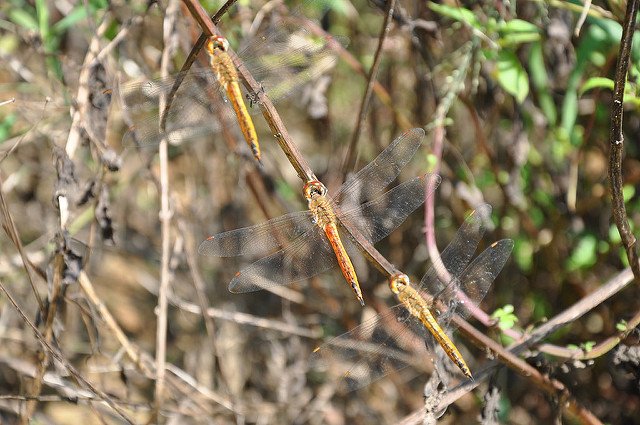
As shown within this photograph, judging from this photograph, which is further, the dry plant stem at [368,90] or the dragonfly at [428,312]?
the dragonfly at [428,312]

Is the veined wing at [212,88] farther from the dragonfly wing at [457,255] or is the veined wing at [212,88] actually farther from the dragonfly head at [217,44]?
the dragonfly wing at [457,255]

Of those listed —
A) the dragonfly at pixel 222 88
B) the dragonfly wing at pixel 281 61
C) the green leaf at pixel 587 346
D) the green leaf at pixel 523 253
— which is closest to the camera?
the green leaf at pixel 587 346

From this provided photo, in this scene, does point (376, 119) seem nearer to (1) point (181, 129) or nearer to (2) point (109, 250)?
(1) point (181, 129)

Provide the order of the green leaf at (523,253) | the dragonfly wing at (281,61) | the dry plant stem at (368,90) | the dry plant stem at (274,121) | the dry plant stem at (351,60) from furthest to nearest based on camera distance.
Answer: the green leaf at (523,253)
the dry plant stem at (351,60)
the dragonfly wing at (281,61)
the dry plant stem at (368,90)
the dry plant stem at (274,121)

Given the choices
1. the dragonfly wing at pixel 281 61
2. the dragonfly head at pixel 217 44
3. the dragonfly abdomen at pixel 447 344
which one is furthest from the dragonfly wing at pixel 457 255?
the dragonfly head at pixel 217 44

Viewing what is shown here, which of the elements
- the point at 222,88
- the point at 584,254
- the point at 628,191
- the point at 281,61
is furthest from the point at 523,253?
the point at 222,88

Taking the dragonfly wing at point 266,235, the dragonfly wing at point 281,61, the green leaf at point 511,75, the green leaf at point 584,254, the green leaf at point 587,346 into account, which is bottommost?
the green leaf at point 584,254

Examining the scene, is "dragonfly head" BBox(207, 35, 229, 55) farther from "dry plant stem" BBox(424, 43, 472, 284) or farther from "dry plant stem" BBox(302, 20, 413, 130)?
"dry plant stem" BBox(424, 43, 472, 284)
